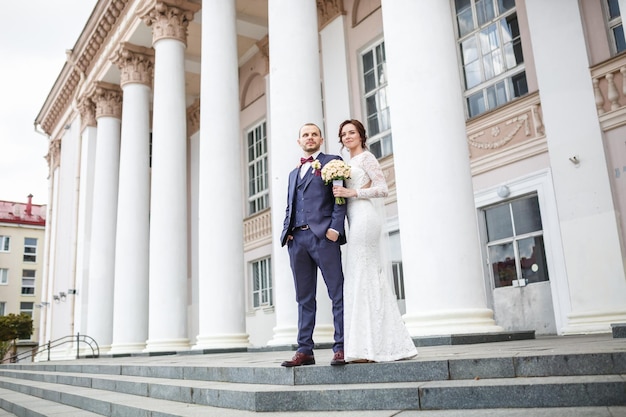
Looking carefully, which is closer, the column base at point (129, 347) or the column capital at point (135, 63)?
the column base at point (129, 347)

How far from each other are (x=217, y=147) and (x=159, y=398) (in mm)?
6445

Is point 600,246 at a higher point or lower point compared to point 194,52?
lower

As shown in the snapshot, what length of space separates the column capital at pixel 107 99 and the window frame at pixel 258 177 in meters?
4.61

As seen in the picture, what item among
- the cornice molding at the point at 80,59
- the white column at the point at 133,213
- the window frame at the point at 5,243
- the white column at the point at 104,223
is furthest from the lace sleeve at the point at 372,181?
the window frame at the point at 5,243

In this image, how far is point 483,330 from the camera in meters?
6.00

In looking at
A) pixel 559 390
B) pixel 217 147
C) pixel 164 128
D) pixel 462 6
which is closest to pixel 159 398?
pixel 559 390

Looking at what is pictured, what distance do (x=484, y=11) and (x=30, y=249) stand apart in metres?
58.1

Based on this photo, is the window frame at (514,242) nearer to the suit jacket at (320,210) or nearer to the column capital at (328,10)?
the suit jacket at (320,210)

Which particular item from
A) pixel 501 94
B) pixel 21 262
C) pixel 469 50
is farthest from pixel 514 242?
pixel 21 262

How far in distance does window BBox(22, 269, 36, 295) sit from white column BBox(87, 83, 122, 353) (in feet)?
149

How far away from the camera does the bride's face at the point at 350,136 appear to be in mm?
4895

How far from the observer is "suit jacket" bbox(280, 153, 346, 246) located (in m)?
4.72

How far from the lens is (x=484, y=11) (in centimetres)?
1229

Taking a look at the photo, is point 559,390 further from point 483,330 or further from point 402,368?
point 483,330
